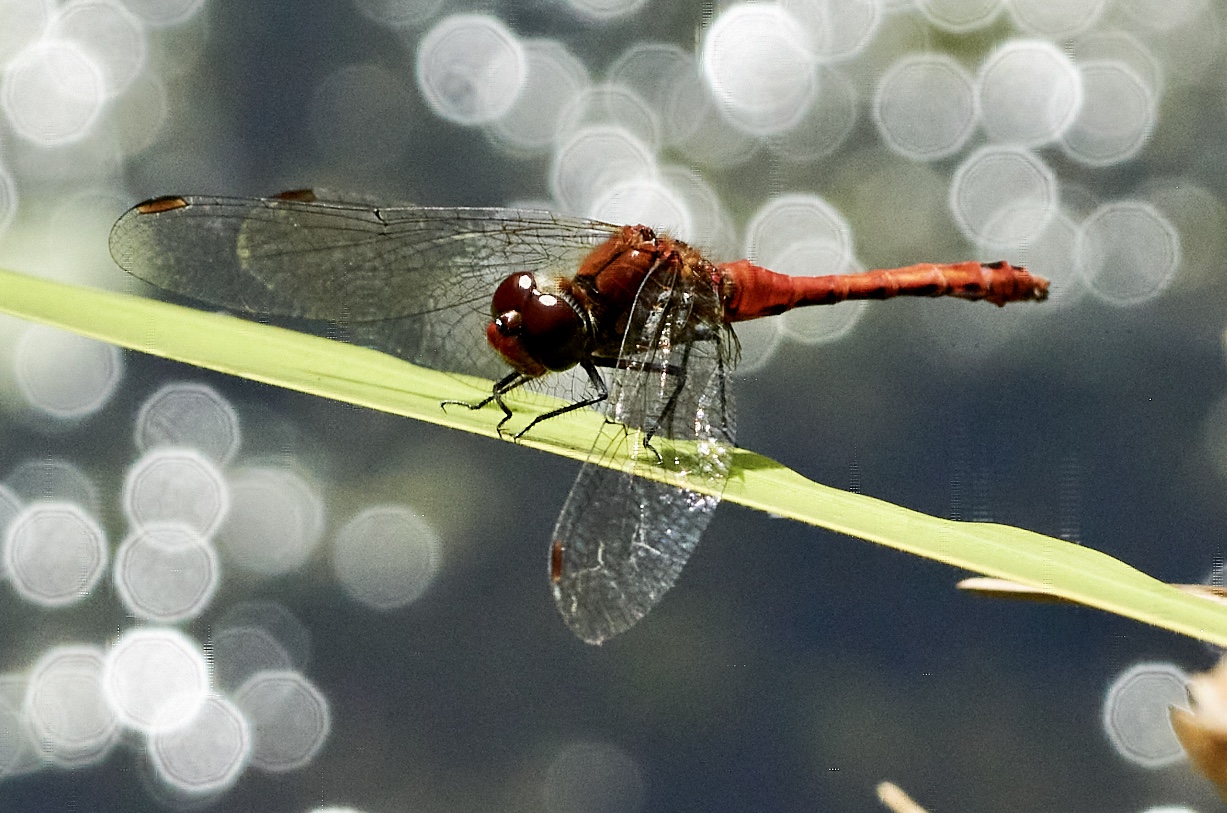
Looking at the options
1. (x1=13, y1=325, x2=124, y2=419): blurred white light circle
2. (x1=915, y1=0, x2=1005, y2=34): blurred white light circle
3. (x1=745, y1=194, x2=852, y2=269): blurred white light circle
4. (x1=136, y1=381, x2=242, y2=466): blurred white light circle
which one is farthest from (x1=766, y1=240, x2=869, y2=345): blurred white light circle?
(x1=13, y1=325, x2=124, y2=419): blurred white light circle

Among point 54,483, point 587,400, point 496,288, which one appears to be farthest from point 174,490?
point 587,400

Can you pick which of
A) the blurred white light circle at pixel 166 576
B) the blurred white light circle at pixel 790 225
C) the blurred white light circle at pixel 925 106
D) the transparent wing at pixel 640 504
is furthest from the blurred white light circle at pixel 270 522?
the blurred white light circle at pixel 925 106

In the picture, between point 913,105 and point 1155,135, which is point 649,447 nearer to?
point 913,105

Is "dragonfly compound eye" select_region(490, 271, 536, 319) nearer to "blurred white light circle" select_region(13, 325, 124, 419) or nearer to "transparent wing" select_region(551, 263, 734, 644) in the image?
"transparent wing" select_region(551, 263, 734, 644)

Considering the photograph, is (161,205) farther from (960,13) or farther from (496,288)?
(960,13)

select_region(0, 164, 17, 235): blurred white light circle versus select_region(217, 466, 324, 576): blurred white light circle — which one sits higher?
select_region(0, 164, 17, 235): blurred white light circle

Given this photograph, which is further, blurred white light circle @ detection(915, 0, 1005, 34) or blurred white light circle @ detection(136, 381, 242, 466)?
blurred white light circle @ detection(915, 0, 1005, 34)
